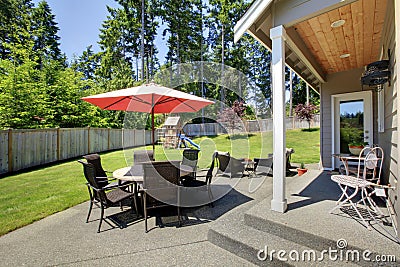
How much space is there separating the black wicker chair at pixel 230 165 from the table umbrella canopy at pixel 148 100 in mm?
1339

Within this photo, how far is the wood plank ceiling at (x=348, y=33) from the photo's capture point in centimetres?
278

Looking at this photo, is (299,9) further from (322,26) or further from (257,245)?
(257,245)

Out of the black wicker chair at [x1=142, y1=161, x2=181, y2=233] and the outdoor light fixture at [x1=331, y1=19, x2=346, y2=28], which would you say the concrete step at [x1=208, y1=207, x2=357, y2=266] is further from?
the outdoor light fixture at [x1=331, y1=19, x2=346, y2=28]

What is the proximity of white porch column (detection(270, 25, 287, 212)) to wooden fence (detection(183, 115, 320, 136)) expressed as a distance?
14.2 meters

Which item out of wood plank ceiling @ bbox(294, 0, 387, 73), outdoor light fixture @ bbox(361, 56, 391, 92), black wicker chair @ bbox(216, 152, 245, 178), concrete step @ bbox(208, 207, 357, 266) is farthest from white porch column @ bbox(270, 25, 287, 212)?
black wicker chair @ bbox(216, 152, 245, 178)

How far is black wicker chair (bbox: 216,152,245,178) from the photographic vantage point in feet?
17.1

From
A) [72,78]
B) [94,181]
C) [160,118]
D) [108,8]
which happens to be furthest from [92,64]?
[94,181]

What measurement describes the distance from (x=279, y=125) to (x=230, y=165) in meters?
2.80

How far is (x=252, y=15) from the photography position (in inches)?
112

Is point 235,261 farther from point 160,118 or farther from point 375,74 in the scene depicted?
point 160,118

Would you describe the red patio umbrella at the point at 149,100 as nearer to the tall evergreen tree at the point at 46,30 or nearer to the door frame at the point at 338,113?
the door frame at the point at 338,113

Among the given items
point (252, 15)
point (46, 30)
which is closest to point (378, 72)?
point (252, 15)

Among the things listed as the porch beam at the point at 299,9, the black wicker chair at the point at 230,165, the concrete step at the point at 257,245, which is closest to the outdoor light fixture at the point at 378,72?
the porch beam at the point at 299,9

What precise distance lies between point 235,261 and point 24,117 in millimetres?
9660
